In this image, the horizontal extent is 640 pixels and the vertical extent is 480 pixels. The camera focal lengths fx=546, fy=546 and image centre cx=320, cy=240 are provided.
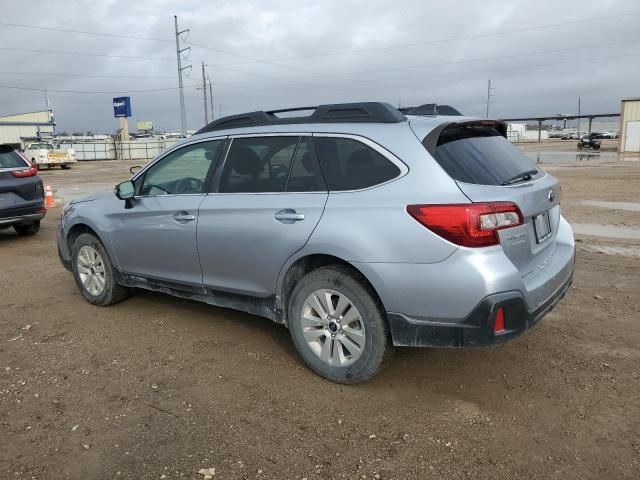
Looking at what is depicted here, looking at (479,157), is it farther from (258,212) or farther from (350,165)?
(258,212)

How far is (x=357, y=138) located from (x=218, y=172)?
1271mm

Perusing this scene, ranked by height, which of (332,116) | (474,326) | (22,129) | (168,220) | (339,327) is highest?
(22,129)

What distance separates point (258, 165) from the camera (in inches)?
159

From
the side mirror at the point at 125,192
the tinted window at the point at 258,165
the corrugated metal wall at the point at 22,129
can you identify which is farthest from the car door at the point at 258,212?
the corrugated metal wall at the point at 22,129

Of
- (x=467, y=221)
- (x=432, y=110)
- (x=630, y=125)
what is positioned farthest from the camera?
(x=630, y=125)

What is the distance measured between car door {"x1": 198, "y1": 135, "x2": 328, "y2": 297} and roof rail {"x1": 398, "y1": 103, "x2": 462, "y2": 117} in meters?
0.85

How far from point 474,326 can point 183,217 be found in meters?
2.44

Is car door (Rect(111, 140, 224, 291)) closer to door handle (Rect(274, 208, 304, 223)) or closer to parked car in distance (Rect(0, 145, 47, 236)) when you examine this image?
door handle (Rect(274, 208, 304, 223))

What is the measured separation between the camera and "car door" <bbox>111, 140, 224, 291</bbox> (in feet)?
14.3

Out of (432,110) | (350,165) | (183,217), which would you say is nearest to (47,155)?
(183,217)

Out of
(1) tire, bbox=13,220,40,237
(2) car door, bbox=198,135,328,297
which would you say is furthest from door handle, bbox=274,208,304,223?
(1) tire, bbox=13,220,40,237

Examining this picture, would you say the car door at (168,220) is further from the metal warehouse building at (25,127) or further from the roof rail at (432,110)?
the metal warehouse building at (25,127)

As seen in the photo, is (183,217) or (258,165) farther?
(183,217)

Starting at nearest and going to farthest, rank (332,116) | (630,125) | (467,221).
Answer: (467,221), (332,116), (630,125)
